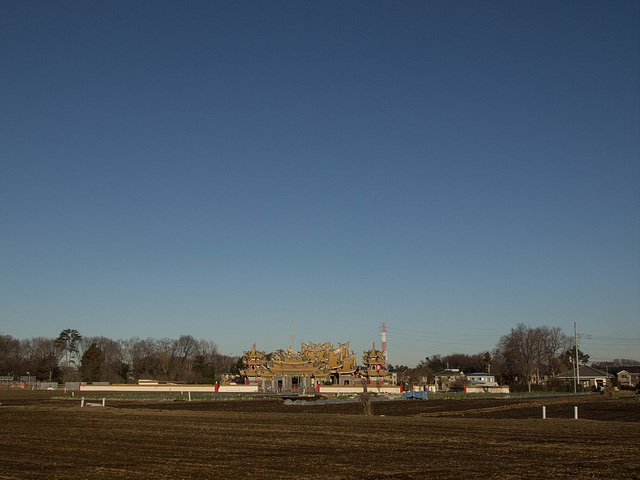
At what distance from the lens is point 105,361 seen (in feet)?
383

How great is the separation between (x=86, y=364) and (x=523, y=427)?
98.9 meters

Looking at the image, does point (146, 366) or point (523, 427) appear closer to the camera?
point (523, 427)

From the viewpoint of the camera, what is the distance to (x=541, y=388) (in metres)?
84.1

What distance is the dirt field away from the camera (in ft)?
43.0

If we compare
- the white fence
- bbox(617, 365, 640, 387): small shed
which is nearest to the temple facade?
the white fence

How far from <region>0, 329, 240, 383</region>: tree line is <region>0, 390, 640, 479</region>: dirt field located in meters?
79.0

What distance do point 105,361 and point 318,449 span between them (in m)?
110

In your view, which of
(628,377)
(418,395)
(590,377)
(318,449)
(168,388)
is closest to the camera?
(318,449)

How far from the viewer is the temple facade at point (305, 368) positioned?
81250mm

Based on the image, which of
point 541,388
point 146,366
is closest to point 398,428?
point 541,388

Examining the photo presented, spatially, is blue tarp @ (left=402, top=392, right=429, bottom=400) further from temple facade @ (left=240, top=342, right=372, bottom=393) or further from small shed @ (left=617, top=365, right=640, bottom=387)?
small shed @ (left=617, top=365, right=640, bottom=387)

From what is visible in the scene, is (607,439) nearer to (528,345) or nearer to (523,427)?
(523,427)

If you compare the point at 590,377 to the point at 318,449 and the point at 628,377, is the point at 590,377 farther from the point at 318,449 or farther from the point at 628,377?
the point at 318,449

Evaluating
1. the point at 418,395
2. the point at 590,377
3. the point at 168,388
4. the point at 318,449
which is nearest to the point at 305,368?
the point at 168,388
